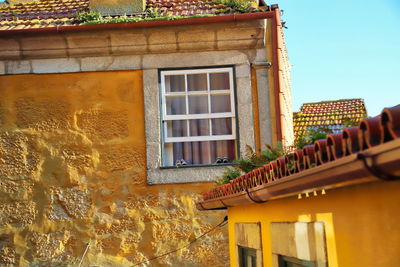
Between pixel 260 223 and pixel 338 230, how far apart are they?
180cm

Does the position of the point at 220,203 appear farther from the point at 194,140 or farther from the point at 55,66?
the point at 55,66

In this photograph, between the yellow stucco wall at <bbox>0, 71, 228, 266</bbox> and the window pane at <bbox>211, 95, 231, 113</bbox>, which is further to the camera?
the window pane at <bbox>211, 95, 231, 113</bbox>

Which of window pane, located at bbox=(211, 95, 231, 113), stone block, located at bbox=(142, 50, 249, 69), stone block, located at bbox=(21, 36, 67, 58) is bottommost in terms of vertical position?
window pane, located at bbox=(211, 95, 231, 113)

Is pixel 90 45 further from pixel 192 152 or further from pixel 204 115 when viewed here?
pixel 192 152

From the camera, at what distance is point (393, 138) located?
2.15 metres

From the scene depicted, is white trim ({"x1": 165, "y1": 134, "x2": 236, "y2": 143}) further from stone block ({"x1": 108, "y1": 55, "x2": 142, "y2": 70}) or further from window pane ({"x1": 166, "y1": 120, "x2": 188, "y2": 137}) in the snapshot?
stone block ({"x1": 108, "y1": 55, "x2": 142, "y2": 70})

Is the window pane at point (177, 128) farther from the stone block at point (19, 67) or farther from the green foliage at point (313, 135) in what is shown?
the green foliage at point (313, 135)

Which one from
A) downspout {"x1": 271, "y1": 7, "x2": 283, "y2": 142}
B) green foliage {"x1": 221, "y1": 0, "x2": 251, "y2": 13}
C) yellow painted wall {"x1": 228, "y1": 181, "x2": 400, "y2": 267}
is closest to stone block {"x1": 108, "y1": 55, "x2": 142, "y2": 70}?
green foliage {"x1": 221, "y1": 0, "x2": 251, "y2": 13}

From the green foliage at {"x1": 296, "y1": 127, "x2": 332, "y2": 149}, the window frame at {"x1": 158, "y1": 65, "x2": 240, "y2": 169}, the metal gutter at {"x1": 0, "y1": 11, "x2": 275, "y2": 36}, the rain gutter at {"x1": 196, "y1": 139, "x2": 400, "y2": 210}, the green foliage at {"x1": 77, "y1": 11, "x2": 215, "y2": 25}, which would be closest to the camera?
the rain gutter at {"x1": 196, "y1": 139, "x2": 400, "y2": 210}

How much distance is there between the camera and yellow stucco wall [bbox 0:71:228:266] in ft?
31.7

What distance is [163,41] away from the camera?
10.0 m

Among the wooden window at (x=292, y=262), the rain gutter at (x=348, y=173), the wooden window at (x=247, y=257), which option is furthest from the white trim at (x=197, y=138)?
the rain gutter at (x=348, y=173)

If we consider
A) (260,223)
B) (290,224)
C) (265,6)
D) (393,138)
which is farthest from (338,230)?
(265,6)

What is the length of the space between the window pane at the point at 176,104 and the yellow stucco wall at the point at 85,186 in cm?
44
